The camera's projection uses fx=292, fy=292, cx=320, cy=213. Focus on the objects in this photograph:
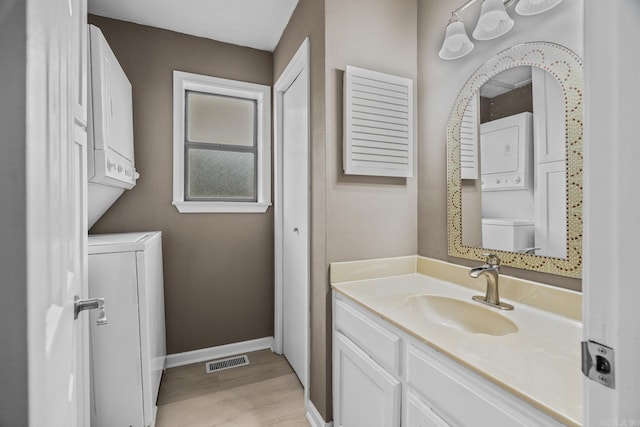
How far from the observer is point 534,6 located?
3.55ft

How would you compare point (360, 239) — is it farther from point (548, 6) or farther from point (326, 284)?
point (548, 6)

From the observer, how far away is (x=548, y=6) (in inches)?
41.8

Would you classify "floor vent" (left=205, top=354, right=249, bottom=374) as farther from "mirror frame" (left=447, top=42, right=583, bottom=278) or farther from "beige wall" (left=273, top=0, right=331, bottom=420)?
"mirror frame" (left=447, top=42, right=583, bottom=278)

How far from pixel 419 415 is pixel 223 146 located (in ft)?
7.69

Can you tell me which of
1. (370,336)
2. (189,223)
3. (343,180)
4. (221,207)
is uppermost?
(343,180)

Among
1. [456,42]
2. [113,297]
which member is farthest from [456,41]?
[113,297]

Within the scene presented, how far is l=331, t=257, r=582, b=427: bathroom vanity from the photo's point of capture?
69cm

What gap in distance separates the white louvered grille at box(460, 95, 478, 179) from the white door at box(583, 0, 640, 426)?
107 cm

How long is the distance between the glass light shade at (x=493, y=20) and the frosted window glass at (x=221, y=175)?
1929 mm

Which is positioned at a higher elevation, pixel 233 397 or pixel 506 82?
pixel 506 82

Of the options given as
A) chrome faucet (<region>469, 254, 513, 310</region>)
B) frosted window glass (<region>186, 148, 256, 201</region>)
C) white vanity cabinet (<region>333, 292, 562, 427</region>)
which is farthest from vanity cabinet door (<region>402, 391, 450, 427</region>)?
frosted window glass (<region>186, 148, 256, 201</region>)

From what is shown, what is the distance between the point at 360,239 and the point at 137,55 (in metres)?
2.16

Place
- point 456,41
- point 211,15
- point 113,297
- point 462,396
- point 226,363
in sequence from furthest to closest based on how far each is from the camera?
point 226,363 < point 211,15 < point 113,297 < point 456,41 < point 462,396

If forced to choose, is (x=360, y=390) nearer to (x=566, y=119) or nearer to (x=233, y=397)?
(x=233, y=397)
